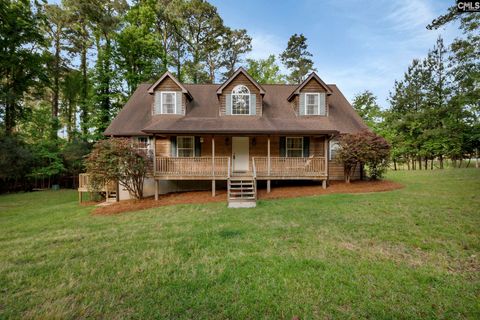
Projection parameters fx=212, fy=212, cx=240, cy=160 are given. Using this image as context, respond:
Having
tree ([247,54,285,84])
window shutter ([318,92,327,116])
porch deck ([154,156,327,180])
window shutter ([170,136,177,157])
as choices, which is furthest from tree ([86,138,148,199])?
tree ([247,54,285,84])

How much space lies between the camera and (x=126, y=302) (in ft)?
9.82

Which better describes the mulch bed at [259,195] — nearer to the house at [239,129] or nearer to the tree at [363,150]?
the house at [239,129]

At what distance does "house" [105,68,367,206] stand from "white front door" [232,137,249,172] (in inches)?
2.4

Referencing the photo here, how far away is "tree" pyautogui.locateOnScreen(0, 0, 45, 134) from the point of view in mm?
17500

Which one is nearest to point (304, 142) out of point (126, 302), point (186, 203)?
point (186, 203)

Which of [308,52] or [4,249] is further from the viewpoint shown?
[308,52]

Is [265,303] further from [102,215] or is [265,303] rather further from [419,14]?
[419,14]

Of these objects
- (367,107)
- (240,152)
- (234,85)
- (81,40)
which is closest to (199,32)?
(81,40)

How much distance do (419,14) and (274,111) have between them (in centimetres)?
900

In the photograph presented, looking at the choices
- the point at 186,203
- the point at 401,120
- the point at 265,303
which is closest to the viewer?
the point at 265,303

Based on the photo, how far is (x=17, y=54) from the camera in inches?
731

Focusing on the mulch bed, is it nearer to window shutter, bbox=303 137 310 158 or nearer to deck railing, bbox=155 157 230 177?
deck railing, bbox=155 157 230 177

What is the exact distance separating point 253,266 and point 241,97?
11267 mm

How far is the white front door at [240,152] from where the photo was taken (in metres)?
13.1
